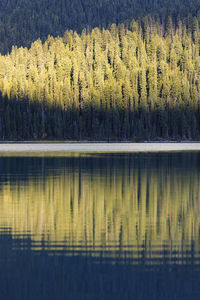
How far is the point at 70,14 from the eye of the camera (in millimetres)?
139625

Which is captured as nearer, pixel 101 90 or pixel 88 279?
pixel 88 279

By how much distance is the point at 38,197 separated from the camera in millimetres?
19312

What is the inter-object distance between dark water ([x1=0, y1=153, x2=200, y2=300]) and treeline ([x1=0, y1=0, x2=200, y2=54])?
106 m

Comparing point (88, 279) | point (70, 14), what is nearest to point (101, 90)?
point (70, 14)

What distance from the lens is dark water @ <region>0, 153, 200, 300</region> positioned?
871 centimetres

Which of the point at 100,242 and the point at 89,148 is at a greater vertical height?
the point at 89,148

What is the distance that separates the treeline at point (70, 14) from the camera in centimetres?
12688

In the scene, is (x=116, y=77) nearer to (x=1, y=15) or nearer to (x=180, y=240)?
(x=1, y=15)

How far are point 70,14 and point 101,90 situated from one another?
1954 inches

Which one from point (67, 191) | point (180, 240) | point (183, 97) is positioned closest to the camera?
point (180, 240)

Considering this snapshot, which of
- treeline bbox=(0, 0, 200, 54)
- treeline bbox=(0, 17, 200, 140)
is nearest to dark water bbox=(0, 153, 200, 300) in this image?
treeline bbox=(0, 17, 200, 140)

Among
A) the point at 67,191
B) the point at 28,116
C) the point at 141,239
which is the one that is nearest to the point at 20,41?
the point at 28,116

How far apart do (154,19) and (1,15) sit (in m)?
41.2

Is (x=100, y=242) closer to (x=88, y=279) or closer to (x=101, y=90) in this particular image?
(x=88, y=279)
